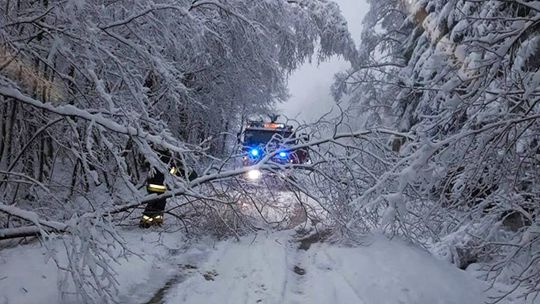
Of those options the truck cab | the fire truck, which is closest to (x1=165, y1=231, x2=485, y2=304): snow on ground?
the fire truck

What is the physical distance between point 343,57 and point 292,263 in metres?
7.99

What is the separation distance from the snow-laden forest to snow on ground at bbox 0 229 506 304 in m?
0.17

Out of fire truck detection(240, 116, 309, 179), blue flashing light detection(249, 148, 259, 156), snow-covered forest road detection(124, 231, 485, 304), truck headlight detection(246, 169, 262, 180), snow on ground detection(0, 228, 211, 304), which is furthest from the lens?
blue flashing light detection(249, 148, 259, 156)

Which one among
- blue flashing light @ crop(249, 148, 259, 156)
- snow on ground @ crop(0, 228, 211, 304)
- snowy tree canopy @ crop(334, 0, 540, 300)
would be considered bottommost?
snow on ground @ crop(0, 228, 211, 304)

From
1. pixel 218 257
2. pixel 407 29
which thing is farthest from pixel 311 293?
pixel 407 29

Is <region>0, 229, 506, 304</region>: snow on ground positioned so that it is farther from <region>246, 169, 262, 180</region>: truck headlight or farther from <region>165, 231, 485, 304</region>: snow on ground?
<region>246, 169, 262, 180</region>: truck headlight

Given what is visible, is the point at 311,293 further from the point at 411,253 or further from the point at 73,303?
the point at 73,303

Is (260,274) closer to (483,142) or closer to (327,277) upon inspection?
(327,277)

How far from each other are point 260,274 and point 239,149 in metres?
2.87

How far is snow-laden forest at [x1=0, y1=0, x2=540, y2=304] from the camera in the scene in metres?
4.79

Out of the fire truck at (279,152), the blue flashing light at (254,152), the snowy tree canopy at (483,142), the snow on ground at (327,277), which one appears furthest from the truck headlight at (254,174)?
the snowy tree canopy at (483,142)

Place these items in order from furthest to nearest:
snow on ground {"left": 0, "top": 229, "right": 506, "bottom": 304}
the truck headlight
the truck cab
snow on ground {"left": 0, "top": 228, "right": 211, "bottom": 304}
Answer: the truck cab
the truck headlight
snow on ground {"left": 0, "top": 229, "right": 506, "bottom": 304}
snow on ground {"left": 0, "top": 228, "right": 211, "bottom": 304}

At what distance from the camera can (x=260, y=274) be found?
6.99 metres

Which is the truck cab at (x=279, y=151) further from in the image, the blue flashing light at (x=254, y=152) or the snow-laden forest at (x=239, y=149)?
the snow-laden forest at (x=239, y=149)
